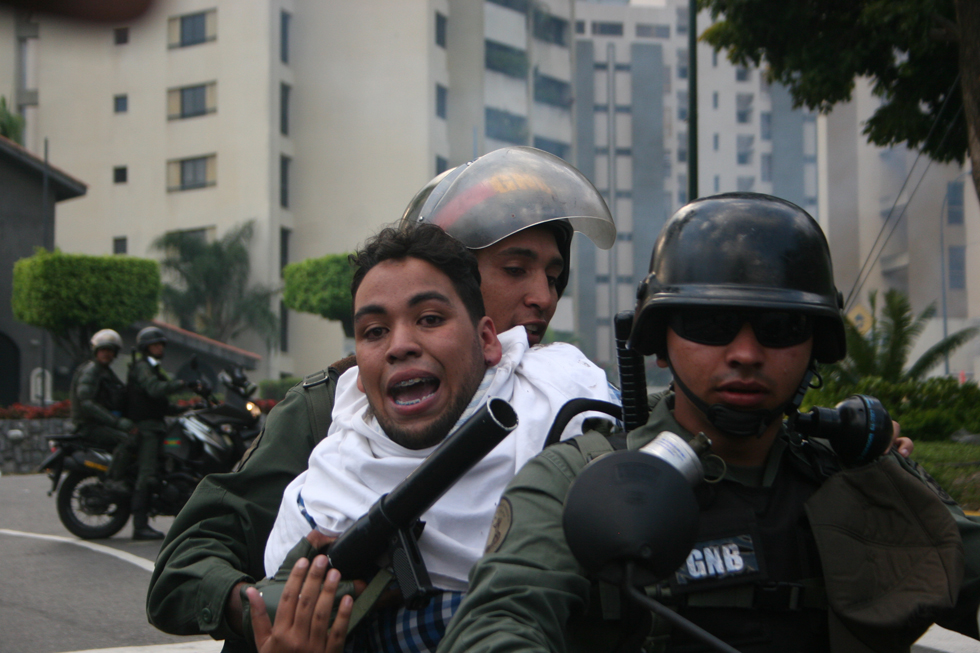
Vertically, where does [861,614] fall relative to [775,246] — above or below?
below

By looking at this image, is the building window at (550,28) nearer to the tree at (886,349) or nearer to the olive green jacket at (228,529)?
the tree at (886,349)

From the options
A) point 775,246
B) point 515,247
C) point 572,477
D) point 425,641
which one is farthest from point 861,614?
point 515,247

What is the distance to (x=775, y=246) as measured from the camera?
1.74 meters

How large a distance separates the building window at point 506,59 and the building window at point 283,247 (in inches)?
513

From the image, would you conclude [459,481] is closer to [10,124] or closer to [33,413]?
[33,413]

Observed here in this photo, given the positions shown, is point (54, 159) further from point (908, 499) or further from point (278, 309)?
point (908, 499)

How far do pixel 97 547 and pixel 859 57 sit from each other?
8.83 meters

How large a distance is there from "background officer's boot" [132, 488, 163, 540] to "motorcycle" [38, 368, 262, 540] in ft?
0.32

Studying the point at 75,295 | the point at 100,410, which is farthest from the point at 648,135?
the point at 100,410

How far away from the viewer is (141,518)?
8938 mm

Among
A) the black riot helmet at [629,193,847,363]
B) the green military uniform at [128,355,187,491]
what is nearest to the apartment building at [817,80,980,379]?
the green military uniform at [128,355,187,491]

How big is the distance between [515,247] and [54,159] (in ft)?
145

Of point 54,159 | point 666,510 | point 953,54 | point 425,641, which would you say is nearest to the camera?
point 666,510

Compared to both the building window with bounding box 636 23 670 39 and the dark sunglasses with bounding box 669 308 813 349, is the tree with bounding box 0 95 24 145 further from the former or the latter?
the building window with bounding box 636 23 670 39
